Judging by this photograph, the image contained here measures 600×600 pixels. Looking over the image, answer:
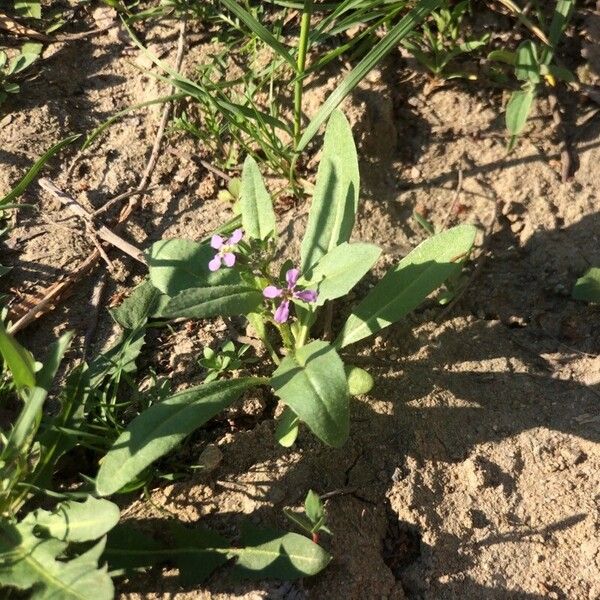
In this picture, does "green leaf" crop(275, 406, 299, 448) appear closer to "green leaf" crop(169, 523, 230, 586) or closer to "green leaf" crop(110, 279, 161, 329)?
"green leaf" crop(169, 523, 230, 586)

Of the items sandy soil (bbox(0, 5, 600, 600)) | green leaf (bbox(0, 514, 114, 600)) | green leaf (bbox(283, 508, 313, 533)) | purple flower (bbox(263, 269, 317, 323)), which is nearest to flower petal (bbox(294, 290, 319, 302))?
purple flower (bbox(263, 269, 317, 323))

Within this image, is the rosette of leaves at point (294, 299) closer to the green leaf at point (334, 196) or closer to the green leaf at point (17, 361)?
the green leaf at point (334, 196)

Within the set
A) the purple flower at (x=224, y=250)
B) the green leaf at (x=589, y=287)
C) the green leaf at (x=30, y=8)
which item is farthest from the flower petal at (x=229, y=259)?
the green leaf at (x=30, y=8)

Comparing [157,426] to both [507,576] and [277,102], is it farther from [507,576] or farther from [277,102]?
[277,102]

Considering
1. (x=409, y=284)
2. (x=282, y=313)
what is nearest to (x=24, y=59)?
(x=282, y=313)

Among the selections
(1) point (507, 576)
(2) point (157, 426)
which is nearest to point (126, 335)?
(2) point (157, 426)
